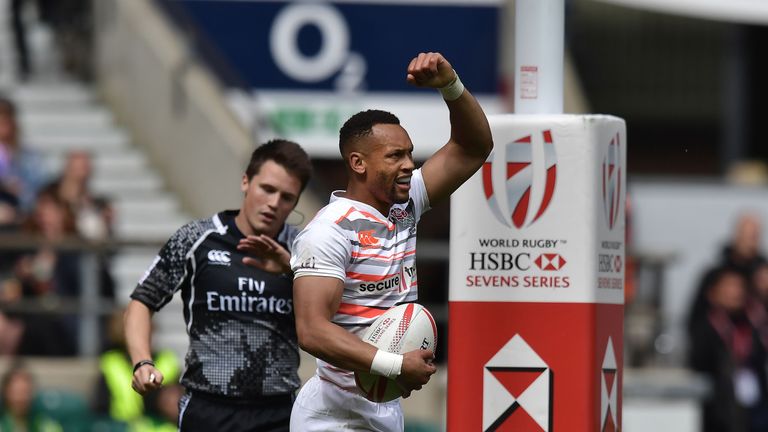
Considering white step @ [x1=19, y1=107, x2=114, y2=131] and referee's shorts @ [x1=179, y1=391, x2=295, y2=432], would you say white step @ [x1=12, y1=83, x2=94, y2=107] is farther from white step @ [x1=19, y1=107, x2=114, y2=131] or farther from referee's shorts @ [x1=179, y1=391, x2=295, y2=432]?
referee's shorts @ [x1=179, y1=391, x2=295, y2=432]

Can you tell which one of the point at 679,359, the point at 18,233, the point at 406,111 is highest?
the point at 406,111

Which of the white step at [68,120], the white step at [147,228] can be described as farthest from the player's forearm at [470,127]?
the white step at [68,120]

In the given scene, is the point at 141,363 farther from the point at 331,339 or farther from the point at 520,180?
the point at 520,180

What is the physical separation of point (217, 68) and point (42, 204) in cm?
314

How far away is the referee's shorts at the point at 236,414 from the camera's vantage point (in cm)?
782

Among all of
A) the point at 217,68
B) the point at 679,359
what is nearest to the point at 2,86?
the point at 217,68

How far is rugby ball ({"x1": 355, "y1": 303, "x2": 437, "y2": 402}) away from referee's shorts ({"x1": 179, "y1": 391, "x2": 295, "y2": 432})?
101cm

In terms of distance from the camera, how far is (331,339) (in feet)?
21.9

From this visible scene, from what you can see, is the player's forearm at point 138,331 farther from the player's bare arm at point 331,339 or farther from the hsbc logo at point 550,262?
the hsbc logo at point 550,262

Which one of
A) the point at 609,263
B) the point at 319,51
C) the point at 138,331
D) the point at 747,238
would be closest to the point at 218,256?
the point at 138,331

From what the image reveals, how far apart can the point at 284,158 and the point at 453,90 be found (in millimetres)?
1045

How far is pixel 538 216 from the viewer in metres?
7.74

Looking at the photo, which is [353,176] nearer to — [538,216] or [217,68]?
[538,216]

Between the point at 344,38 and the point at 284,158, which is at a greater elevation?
the point at 344,38
